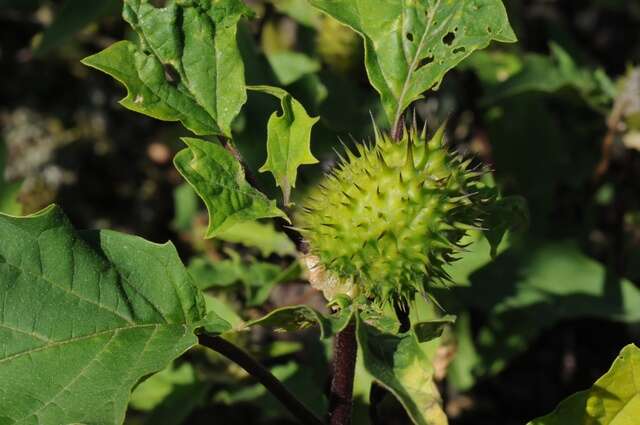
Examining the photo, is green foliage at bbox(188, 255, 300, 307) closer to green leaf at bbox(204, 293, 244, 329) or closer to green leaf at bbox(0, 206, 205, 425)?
green leaf at bbox(204, 293, 244, 329)

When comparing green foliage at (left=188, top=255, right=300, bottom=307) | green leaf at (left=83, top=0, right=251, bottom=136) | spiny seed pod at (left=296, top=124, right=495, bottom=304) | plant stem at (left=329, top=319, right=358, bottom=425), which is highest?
green leaf at (left=83, top=0, right=251, bottom=136)

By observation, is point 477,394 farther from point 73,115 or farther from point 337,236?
point 73,115

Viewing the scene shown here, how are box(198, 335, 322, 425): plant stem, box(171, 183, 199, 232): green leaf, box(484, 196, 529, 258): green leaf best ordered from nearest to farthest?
box(198, 335, 322, 425): plant stem
box(484, 196, 529, 258): green leaf
box(171, 183, 199, 232): green leaf

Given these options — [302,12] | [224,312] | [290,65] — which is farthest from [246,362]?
[302,12]

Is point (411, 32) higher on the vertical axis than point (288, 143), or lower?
higher

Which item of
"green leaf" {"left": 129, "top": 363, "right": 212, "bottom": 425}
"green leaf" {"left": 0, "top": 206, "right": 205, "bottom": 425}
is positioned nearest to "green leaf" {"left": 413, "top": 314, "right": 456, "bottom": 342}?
"green leaf" {"left": 0, "top": 206, "right": 205, "bottom": 425}

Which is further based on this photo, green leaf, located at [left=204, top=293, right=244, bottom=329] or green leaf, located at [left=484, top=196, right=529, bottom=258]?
green leaf, located at [left=204, top=293, right=244, bottom=329]

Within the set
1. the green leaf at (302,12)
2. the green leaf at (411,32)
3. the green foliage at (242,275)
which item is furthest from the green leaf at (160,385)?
the green leaf at (302,12)

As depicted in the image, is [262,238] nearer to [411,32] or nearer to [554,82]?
[411,32]

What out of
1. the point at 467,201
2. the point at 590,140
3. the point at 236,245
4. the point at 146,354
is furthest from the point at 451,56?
the point at 590,140
